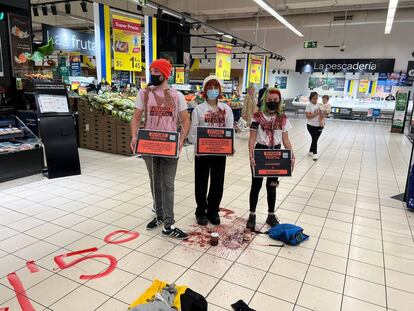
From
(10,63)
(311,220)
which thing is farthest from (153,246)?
(10,63)

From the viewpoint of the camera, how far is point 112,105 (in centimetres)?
695

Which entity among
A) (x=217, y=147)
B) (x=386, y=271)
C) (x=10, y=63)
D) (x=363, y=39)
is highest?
(x=363, y=39)

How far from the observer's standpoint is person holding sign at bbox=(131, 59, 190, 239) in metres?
3.09

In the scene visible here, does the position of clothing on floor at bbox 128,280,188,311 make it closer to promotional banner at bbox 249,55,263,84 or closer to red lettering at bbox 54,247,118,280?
red lettering at bbox 54,247,118,280

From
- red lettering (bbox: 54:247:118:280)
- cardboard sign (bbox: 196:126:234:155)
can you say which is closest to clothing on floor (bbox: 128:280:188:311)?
red lettering (bbox: 54:247:118:280)

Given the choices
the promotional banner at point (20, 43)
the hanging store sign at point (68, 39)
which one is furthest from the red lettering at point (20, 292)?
the hanging store sign at point (68, 39)

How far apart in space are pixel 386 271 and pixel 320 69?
56.0ft

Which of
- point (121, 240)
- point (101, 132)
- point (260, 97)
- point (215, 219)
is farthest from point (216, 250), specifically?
point (101, 132)

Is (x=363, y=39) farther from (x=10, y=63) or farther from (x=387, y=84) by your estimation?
(x=10, y=63)

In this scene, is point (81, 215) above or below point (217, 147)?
below

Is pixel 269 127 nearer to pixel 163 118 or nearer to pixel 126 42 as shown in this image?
pixel 163 118

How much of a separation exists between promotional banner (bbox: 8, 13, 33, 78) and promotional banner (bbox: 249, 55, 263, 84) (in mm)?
10712

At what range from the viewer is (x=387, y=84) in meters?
17.4

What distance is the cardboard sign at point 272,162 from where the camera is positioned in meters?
3.27
